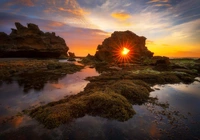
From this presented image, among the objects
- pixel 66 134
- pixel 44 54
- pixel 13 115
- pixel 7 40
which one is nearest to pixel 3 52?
pixel 7 40

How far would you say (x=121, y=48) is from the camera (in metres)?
97.2

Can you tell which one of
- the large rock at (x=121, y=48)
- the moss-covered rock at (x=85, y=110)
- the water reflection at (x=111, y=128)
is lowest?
the water reflection at (x=111, y=128)

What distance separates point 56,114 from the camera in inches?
440

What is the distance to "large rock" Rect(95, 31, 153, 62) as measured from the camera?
9444 cm

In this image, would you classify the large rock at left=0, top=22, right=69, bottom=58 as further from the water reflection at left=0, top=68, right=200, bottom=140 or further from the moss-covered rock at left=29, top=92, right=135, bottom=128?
the moss-covered rock at left=29, top=92, right=135, bottom=128

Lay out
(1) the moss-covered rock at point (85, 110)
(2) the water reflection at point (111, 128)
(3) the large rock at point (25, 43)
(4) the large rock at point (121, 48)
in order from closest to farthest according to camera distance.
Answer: (2) the water reflection at point (111, 128)
(1) the moss-covered rock at point (85, 110)
(3) the large rock at point (25, 43)
(4) the large rock at point (121, 48)

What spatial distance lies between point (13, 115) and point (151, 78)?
27610 mm

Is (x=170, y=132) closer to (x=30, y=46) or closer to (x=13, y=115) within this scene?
(x=13, y=115)

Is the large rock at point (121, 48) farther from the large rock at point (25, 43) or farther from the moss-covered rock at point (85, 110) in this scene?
the moss-covered rock at point (85, 110)

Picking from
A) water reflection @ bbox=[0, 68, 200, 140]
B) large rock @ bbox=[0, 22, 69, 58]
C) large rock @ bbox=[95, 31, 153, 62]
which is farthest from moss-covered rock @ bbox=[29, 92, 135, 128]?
large rock @ bbox=[0, 22, 69, 58]

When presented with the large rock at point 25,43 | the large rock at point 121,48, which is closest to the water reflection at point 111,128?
the large rock at point 121,48

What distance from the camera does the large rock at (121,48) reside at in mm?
94444

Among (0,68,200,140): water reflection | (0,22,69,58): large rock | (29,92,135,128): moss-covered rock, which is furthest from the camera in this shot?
(0,22,69,58): large rock

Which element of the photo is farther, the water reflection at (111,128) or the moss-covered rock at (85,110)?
the moss-covered rock at (85,110)
